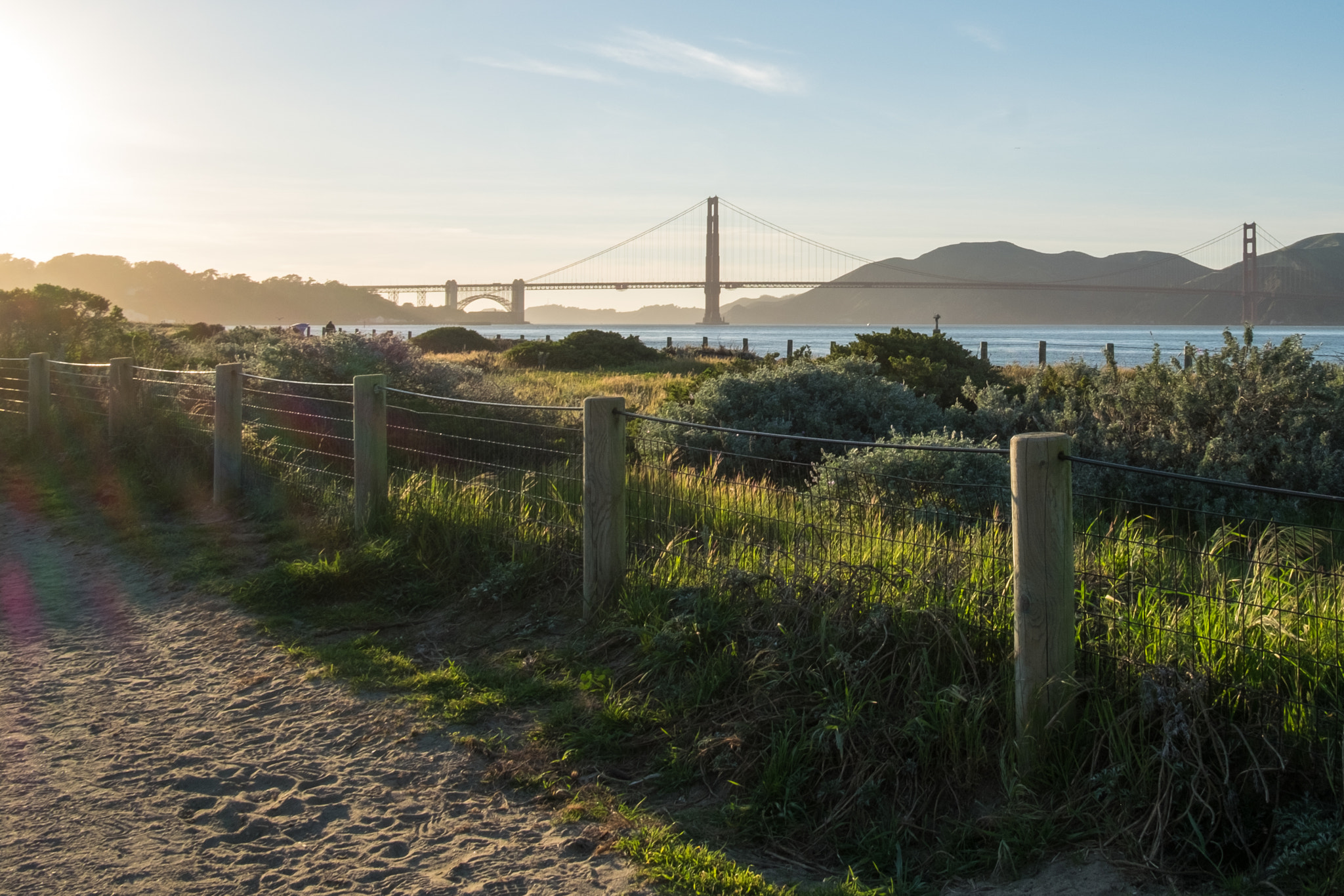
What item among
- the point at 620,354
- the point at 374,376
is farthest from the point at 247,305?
the point at 374,376

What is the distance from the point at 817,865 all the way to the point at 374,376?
511 cm

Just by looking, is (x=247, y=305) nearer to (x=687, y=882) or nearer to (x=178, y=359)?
(x=178, y=359)

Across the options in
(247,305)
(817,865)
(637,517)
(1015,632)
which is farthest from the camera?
(247,305)

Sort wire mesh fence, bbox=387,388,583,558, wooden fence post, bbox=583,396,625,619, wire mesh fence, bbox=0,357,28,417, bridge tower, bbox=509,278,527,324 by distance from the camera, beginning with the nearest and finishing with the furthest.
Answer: wooden fence post, bbox=583,396,625,619 → wire mesh fence, bbox=387,388,583,558 → wire mesh fence, bbox=0,357,28,417 → bridge tower, bbox=509,278,527,324

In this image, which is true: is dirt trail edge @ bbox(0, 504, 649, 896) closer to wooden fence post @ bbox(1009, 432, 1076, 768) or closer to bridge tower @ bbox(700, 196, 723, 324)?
wooden fence post @ bbox(1009, 432, 1076, 768)

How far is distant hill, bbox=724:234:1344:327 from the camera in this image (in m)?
109

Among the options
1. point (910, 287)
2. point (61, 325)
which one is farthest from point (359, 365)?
point (910, 287)

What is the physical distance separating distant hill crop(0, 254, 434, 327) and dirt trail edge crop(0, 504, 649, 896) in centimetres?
15452

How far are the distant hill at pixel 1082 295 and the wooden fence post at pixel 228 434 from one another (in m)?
89.8

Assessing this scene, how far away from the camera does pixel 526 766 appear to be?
13.5 feet

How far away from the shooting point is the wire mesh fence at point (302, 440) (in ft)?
28.2

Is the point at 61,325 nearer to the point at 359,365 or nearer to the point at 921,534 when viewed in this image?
the point at 359,365

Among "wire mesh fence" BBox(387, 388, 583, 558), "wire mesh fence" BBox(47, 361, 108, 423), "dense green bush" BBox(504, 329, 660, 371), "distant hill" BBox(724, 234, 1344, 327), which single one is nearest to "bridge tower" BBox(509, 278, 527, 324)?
"distant hill" BBox(724, 234, 1344, 327)

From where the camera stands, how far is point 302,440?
10.5 meters
